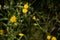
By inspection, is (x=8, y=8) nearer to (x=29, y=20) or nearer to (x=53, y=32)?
(x=29, y=20)

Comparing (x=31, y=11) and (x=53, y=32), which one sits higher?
(x=31, y=11)

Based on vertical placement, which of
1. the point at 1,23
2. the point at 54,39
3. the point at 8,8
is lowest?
the point at 54,39

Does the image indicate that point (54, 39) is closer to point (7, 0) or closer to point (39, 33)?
point (39, 33)

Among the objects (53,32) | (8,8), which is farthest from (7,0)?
(53,32)

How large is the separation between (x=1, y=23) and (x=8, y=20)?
0.09 metres

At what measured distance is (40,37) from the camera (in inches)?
95.7

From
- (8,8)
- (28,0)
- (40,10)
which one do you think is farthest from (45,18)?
(8,8)

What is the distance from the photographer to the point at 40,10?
8.63ft

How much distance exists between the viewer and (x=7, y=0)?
261 cm

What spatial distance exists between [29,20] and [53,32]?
1.08ft

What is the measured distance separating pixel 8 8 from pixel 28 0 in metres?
0.29

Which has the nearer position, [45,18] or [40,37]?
[40,37]

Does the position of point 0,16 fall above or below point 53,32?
above

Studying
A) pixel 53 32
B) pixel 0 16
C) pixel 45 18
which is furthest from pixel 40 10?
pixel 0 16
